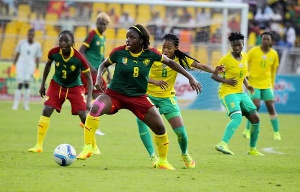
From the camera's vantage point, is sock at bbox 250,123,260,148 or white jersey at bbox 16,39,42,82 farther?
white jersey at bbox 16,39,42,82

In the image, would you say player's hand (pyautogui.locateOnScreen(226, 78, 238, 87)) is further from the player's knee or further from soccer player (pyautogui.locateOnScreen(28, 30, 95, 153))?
the player's knee

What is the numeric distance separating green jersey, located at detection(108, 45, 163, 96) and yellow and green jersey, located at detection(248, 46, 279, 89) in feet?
26.3

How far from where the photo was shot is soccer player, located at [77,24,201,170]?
10.9 metres

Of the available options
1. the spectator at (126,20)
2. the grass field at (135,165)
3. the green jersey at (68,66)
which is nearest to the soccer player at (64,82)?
the green jersey at (68,66)

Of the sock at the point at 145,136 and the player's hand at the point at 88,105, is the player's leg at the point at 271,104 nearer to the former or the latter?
the player's hand at the point at 88,105

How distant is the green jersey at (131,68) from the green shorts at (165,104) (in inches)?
42.1

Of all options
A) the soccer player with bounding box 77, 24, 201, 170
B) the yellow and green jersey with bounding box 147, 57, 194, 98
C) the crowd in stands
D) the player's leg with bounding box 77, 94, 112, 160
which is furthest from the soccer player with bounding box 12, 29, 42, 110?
the soccer player with bounding box 77, 24, 201, 170

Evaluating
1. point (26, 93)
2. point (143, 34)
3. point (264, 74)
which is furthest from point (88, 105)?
point (26, 93)

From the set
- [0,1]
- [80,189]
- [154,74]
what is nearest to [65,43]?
[154,74]

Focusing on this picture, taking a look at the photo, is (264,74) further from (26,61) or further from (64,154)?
(26,61)

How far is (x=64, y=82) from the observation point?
1348 centimetres

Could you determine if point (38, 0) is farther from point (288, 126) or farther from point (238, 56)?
point (238, 56)

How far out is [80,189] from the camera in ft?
28.5

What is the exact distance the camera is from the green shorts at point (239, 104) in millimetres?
14477
